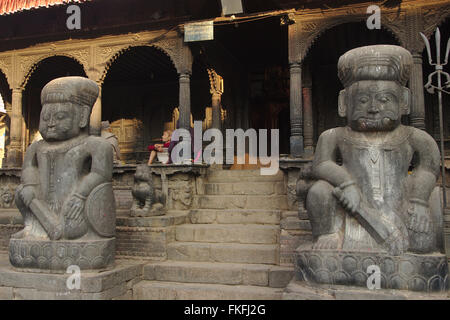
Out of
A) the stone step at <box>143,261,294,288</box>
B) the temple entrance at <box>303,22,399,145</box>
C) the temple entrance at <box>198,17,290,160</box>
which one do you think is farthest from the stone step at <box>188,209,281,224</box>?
the temple entrance at <box>303,22,399,145</box>

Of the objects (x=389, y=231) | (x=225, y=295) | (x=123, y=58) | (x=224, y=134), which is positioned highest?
(x=123, y=58)

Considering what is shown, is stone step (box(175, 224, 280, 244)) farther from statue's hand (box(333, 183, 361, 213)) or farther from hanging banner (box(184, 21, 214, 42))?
hanging banner (box(184, 21, 214, 42))

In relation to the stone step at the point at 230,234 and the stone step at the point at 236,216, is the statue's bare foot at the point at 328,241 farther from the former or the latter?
the stone step at the point at 236,216

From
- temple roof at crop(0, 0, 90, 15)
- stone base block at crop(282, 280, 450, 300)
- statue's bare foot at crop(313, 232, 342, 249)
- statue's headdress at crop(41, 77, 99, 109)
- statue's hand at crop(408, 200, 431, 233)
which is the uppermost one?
temple roof at crop(0, 0, 90, 15)

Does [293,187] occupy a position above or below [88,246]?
above

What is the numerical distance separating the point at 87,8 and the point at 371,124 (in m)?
8.87

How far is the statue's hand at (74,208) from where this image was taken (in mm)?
4387

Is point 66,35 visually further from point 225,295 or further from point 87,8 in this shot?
point 225,295

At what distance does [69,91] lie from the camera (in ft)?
15.4

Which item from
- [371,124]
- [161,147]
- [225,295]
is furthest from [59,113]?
[161,147]

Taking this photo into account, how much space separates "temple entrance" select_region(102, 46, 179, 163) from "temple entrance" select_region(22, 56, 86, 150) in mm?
1310

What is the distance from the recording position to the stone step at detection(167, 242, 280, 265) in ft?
17.3

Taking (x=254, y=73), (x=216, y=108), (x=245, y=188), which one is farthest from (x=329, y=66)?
(x=245, y=188)
